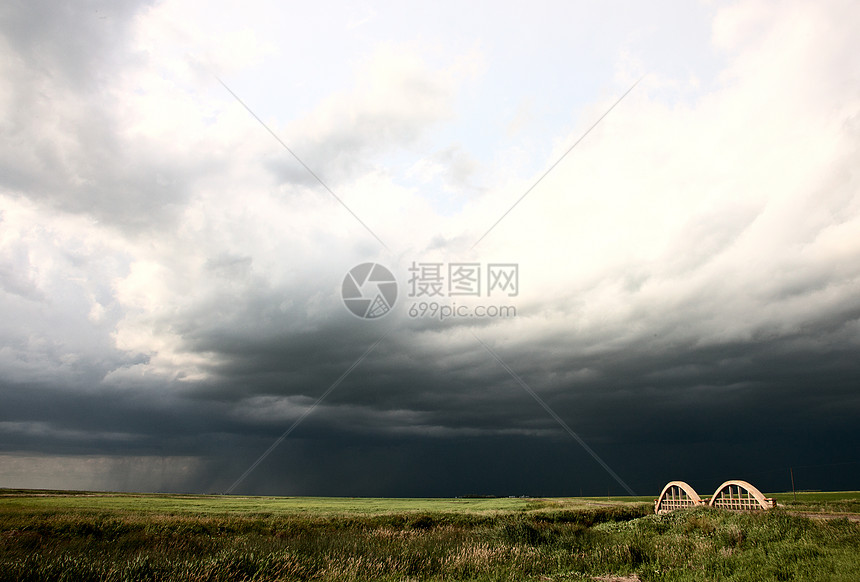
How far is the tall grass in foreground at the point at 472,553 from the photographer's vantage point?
47.4ft

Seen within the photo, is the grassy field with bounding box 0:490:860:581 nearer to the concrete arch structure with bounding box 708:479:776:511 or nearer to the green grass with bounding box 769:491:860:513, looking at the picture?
the concrete arch structure with bounding box 708:479:776:511

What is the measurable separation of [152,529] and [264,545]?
11499mm

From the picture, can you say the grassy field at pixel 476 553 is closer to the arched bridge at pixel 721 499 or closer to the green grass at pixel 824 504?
the arched bridge at pixel 721 499

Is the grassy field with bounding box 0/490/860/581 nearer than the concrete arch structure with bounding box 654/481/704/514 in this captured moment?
Yes

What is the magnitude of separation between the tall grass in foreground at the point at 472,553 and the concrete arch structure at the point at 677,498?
Answer: 12.5 ft

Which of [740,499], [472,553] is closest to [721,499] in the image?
[740,499]

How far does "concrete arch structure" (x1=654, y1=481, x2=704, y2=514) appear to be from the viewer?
101 feet

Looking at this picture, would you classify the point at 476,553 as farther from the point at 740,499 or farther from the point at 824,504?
the point at 824,504

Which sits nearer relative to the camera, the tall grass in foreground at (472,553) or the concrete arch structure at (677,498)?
the tall grass in foreground at (472,553)

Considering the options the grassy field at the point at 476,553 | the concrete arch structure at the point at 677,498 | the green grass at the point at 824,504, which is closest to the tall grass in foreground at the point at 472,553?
the grassy field at the point at 476,553

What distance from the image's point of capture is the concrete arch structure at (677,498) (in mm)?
30922

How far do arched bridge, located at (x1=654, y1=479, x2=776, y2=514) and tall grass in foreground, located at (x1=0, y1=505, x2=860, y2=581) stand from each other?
195 cm

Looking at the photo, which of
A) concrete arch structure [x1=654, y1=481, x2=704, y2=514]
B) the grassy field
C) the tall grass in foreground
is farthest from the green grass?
the grassy field

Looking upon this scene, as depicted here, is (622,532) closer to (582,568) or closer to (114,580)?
(582,568)
